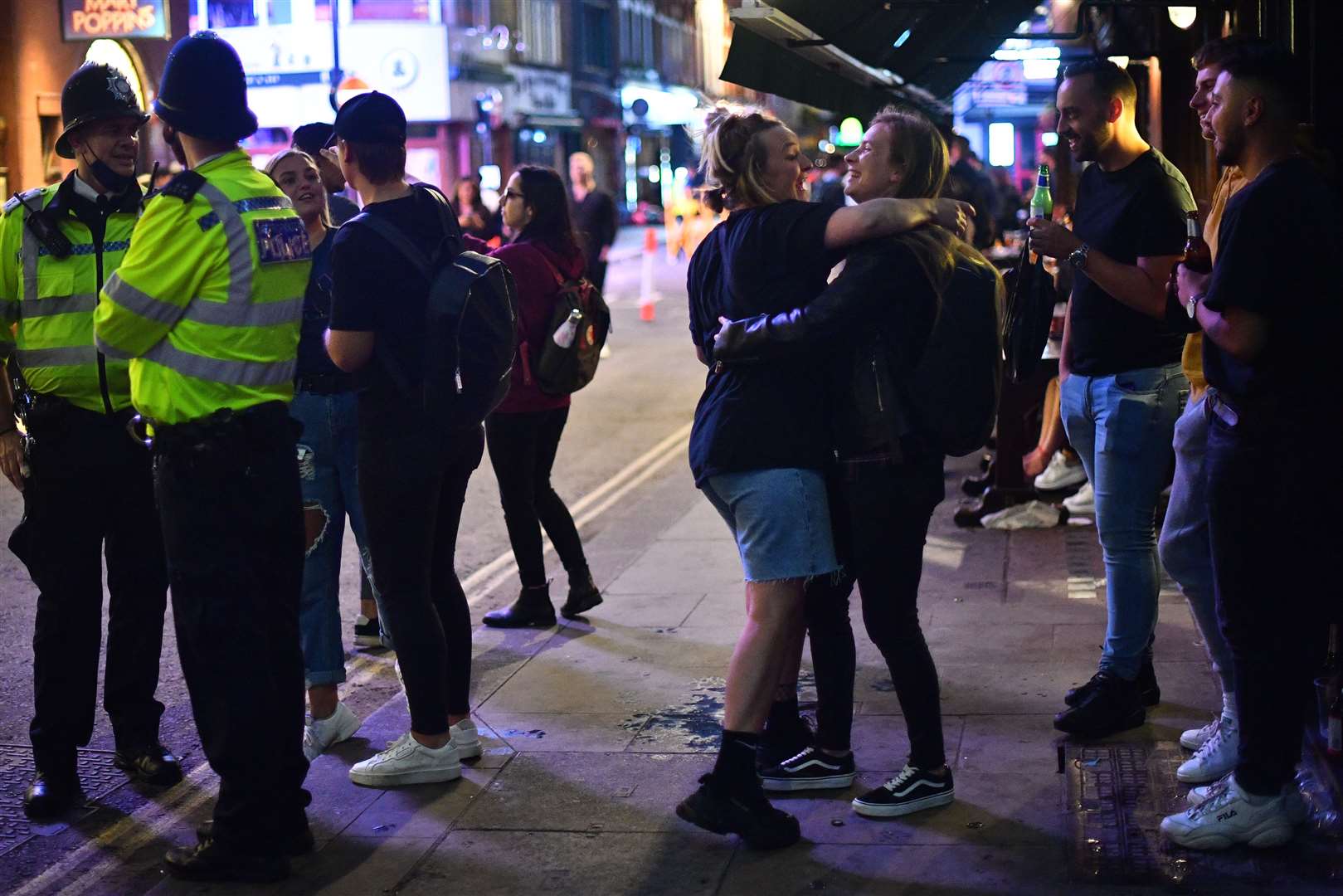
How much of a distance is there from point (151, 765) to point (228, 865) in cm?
98

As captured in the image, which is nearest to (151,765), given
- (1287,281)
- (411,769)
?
(411,769)

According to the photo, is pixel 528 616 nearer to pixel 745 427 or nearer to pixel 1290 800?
pixel 745 427

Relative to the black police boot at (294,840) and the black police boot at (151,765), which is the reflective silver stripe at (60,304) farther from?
the black police boot at (294,840)

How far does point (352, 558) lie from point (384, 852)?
431cm

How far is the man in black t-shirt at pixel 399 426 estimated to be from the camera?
177 inches

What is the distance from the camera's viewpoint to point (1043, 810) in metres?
4.42

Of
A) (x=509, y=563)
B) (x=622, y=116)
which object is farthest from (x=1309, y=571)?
(x=622, y=116)

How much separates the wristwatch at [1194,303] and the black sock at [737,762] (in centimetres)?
155

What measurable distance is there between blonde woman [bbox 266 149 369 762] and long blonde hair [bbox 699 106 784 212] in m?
1.50

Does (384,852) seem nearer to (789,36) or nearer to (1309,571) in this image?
(1309,571)

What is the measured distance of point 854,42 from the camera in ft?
25.8

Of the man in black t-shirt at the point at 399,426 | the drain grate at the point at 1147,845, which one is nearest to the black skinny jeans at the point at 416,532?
the man in black t-shirt at the point at 399,426

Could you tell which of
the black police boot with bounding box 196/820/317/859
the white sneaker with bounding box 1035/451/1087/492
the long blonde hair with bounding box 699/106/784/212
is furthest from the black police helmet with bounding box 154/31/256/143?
the white sneaker with bounding box 1035/451/1087/492

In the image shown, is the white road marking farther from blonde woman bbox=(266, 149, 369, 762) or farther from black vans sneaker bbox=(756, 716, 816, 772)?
black vans sneaker bbox=(756, 716, 816, 772)
